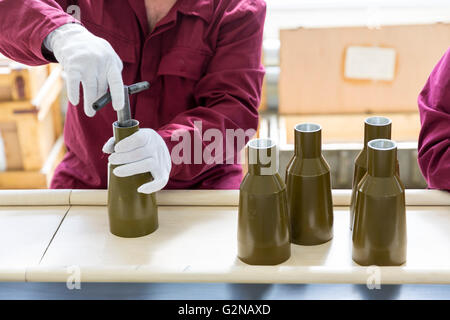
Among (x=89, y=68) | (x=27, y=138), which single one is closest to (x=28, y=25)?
(x=89, y=68)

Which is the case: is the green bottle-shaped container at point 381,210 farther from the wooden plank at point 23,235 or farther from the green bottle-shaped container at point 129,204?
the wooden plank at point 23,235

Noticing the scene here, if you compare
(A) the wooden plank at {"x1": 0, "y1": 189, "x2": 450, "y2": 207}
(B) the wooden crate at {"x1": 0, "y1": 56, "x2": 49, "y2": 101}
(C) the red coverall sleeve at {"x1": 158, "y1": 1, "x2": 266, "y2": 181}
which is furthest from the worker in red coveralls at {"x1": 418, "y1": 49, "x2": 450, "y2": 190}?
(B) the wooden crate at {"x1": 0, "y1": 56, "x2": 49, "y2": 101}

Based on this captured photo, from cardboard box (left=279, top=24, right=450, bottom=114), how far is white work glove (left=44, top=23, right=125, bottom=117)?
1.63m

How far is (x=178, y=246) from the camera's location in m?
1.18

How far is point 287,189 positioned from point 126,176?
1.01 ft

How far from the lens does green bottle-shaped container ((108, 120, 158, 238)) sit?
3.85ft

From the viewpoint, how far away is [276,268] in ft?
3.47

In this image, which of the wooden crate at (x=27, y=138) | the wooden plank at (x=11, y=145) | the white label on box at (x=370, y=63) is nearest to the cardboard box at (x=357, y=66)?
the white label on box at (x=370, y=63)

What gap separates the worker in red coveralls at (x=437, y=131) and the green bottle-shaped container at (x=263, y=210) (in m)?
0.47

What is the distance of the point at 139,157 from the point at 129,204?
0.32 ft

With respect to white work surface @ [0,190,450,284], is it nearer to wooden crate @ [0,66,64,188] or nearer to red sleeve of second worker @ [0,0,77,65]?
red sleeve of second worker @ [0,0,77,65]

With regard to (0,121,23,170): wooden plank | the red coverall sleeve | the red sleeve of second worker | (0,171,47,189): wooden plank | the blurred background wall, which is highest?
the red sleeve of second worker

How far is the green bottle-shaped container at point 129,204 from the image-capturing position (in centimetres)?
117

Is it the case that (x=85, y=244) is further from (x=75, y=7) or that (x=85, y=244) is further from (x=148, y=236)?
(x=75, y=7)
